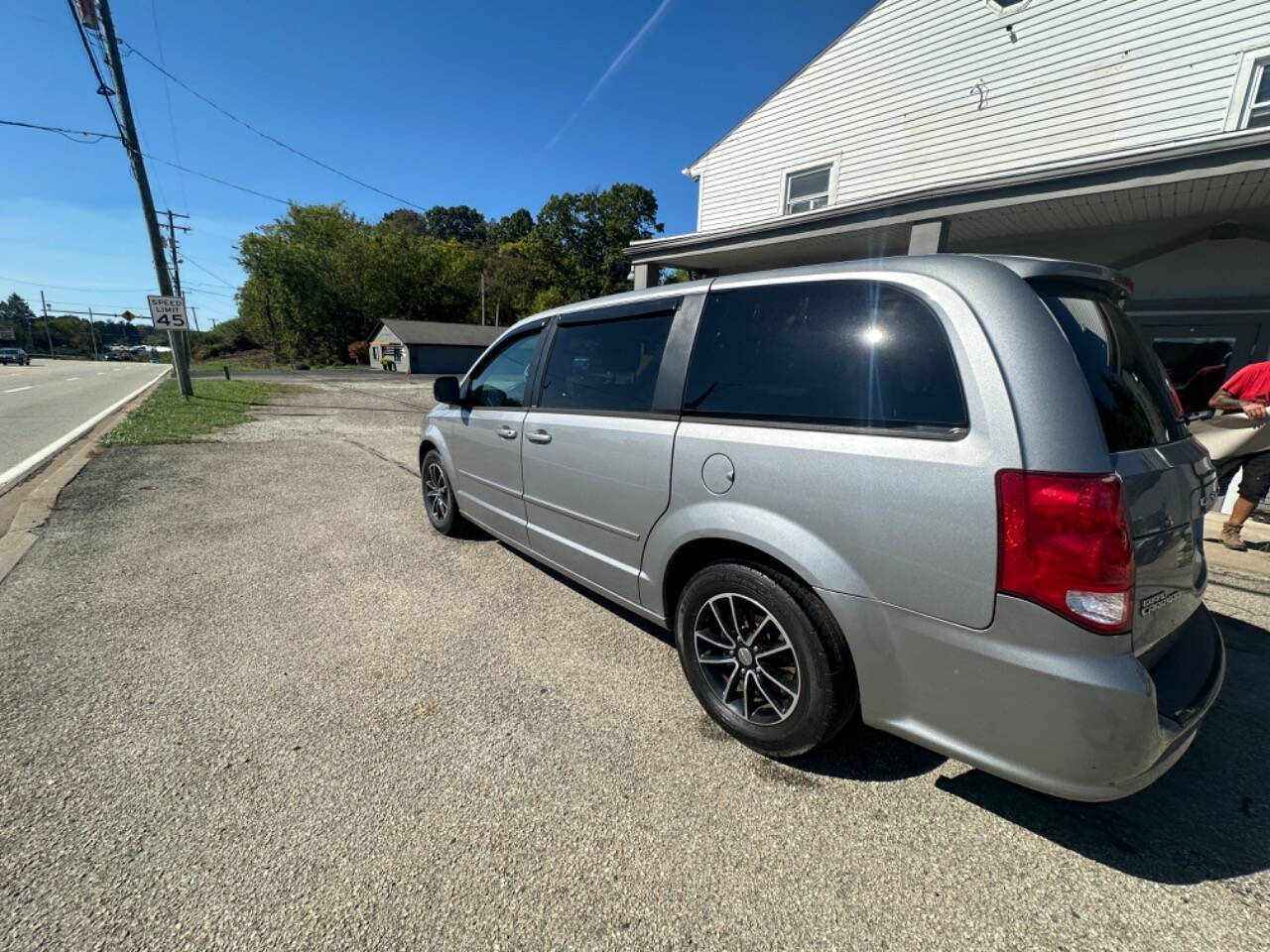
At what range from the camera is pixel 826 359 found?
1.86m

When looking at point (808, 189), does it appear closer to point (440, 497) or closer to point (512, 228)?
point (440, 497)

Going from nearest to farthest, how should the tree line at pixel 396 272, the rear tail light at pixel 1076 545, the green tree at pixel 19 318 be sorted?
1. the rear tail light at pixel 1076 545
2. the tree line at pixel 396 272
3. the green tree at pixel 19 318

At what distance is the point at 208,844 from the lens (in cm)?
164

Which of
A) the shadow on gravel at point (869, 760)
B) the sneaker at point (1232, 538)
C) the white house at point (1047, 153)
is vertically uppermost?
the white house at point (1047, 153)

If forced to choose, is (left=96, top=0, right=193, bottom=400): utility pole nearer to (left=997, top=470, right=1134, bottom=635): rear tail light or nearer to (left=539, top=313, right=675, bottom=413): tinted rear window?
(left=539, top=313, right=675, bottom=413): tinted rear window

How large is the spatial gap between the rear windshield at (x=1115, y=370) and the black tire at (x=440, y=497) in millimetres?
3846

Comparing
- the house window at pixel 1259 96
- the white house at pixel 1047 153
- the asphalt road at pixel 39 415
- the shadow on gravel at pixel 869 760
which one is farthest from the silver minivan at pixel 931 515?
the asphalt road at pixel 39 415

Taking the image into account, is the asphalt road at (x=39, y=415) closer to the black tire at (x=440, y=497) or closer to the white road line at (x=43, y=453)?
the white road line at (x=43, y=453)

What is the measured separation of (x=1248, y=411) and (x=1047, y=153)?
5429 millimetres

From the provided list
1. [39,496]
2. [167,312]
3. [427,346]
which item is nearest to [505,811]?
[39,496]

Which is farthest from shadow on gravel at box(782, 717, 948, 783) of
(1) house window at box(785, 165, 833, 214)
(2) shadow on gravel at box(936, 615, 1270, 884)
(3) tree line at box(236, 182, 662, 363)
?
(3) tree line at box(236, 182, 662, 363)

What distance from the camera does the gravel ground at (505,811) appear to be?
1.44 metres

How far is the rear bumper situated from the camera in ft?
4.52

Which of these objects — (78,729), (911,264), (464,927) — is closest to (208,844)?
(464,927)
